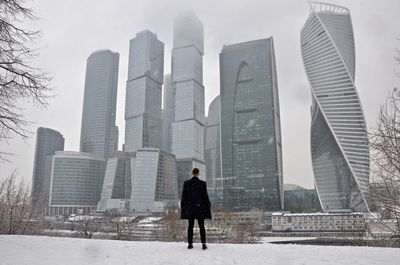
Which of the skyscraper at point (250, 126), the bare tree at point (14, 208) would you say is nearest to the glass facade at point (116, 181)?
the skyscraper at point (250, 126)

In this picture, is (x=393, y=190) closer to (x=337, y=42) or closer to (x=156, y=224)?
(x=156, y=224)

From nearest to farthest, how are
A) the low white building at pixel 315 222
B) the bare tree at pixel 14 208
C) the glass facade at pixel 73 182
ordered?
the bare tree at pixel 14 208 → the low white building at pixel 315 222 → the glass facade at pixel 73 182

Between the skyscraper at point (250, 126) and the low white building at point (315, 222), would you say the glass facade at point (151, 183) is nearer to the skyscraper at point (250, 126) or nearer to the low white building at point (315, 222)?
the skyscraper at point (250, 126)

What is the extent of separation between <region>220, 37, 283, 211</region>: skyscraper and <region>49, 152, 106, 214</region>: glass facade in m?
68.1

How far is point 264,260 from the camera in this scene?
8.36 metres

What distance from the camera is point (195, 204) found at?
9773mm

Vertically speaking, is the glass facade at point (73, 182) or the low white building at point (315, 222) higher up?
the glass facade at point (73, 182)

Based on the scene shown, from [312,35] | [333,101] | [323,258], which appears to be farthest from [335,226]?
[323,258]

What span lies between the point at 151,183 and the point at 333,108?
253 ft

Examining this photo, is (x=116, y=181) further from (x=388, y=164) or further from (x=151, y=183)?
(x=388, y=164)

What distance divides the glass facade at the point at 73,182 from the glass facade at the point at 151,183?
3249 centimetres

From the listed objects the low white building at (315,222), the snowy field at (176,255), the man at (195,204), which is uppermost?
the man at (195,204)

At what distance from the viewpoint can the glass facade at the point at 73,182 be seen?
169 metres

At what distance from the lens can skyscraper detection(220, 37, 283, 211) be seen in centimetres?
16125
